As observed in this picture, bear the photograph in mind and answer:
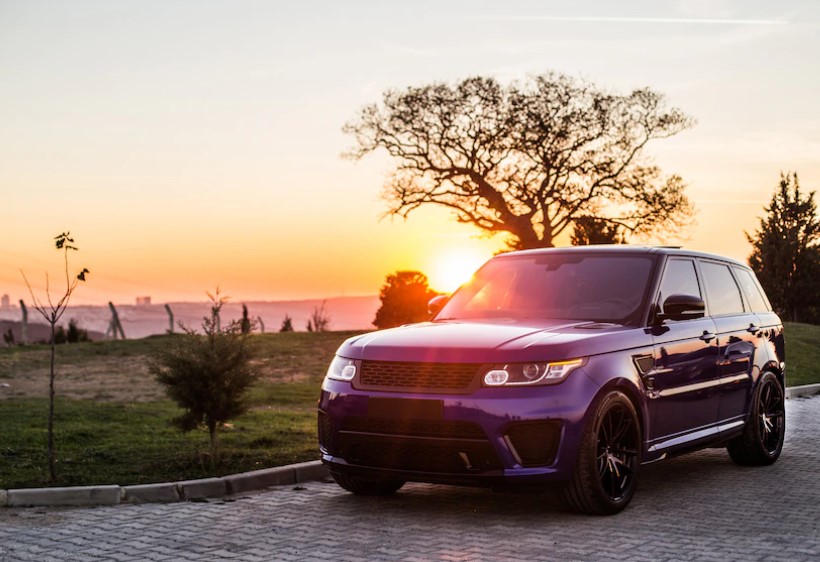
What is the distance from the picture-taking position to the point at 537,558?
20.0 ft

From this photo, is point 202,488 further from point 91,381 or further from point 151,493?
point 91,381

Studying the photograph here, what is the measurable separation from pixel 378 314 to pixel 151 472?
3175 cm

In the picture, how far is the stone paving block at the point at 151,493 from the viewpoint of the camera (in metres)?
8.57

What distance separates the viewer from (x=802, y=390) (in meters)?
19.4

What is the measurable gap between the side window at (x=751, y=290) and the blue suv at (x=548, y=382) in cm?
99

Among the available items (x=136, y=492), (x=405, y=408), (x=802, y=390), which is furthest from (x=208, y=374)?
(x=802, y=390)

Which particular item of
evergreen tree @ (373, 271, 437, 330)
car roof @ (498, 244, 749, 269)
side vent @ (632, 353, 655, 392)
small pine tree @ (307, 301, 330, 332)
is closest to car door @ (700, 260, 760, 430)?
car roof @ (498, 244, 749, 269)

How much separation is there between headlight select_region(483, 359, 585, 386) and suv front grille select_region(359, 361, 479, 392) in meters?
0.13

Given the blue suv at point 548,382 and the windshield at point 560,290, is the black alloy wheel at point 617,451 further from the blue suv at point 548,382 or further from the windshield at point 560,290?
the windshield at point 560,290

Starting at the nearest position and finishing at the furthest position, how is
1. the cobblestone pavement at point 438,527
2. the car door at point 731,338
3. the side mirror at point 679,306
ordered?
the cobblestone pavement at point 438,527
the side mirror at point 679,306
the car door at point 731,338

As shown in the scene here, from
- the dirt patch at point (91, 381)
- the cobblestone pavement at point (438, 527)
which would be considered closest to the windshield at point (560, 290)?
the cobblestone pavement at point (438, 527)

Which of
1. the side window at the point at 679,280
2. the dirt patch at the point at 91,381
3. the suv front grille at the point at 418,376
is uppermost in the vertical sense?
the side window at the point at 679,280

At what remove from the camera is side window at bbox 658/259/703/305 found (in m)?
8.56

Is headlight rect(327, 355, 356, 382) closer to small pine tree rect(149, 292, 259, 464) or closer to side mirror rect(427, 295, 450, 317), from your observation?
side mirror rect(427, 295, 450, 317)
